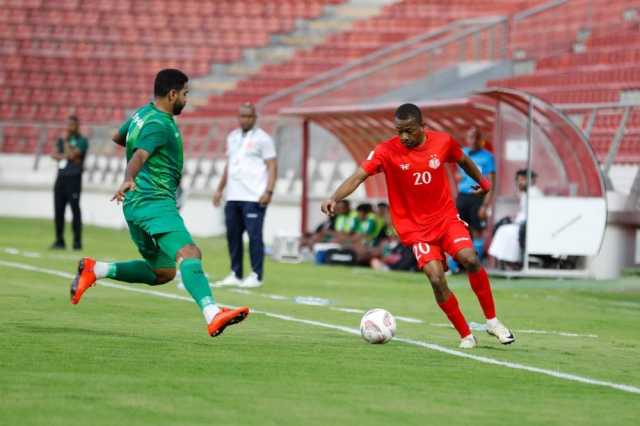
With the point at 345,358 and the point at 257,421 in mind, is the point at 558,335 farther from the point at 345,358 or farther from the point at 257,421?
the point at 257,421

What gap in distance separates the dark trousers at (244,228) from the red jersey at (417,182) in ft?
21.2

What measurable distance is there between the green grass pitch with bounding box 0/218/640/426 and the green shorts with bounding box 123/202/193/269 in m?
0.66

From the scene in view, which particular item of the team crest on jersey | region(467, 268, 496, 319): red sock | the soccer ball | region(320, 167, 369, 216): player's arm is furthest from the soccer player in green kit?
region(467, 268, 496, 319): red sock

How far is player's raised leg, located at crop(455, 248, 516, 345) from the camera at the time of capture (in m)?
10.9

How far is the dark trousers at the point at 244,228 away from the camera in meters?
17.4

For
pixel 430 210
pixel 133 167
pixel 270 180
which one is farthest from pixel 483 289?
pixel 270 180

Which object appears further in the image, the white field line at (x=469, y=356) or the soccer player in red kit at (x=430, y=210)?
the soccer player in red kit at (x=430, y=210)

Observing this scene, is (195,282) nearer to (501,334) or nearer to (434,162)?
(434,162)

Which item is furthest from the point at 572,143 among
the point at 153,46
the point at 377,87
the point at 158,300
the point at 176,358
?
the point at 153,46

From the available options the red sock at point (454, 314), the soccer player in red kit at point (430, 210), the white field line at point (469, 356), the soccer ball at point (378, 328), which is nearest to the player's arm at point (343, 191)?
the soccer player in red kit at point (430, 210)

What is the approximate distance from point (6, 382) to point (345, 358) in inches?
99.4

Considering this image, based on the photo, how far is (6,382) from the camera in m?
8.04

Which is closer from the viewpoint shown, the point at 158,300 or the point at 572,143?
the point at 158,300

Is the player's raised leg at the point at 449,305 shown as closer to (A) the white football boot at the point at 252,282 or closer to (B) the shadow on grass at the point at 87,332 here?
(B) the shadow on grass at the point at 87,332
